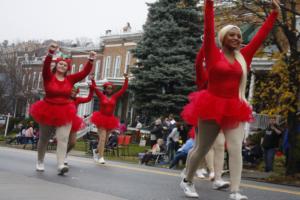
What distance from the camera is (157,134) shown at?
22.3 metres

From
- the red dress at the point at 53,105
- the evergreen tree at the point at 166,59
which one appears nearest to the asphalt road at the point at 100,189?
the red dress at the point at 53,105

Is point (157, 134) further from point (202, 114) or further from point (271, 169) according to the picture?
point (202, 114)

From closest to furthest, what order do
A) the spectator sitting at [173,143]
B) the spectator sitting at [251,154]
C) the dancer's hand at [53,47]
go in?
the dancer's hand at [53,47] → the spectator sitting at [173,143] → the spectator sitting at [251,154]

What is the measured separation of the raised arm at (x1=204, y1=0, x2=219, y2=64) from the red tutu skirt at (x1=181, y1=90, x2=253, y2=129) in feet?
1.49

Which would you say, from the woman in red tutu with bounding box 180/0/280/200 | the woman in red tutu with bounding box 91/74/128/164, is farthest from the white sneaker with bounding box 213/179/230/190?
the woman in red tutu with bounding box 91/74/128/164

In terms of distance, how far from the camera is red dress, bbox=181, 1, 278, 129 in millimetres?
6020

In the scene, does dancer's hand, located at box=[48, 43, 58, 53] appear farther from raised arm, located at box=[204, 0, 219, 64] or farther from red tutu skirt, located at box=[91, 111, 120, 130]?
red tutu skirt, located at box=[91, 111, 120, 130]

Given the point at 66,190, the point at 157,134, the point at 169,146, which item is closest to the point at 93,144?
the point at 157,134

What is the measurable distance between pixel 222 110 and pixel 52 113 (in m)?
3.77

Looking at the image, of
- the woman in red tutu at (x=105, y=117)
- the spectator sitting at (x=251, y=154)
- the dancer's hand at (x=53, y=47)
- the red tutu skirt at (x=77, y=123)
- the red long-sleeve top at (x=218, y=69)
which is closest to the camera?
the red long-sleeve top at (x=218, y=69)

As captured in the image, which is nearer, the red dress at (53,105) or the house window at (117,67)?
the red dress at (53,105)

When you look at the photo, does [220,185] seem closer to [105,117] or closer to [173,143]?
[105,117]

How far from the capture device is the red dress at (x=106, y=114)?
13453mm

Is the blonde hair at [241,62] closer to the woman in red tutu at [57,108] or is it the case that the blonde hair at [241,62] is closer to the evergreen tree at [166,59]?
the woman in red tutu at [57,108]
